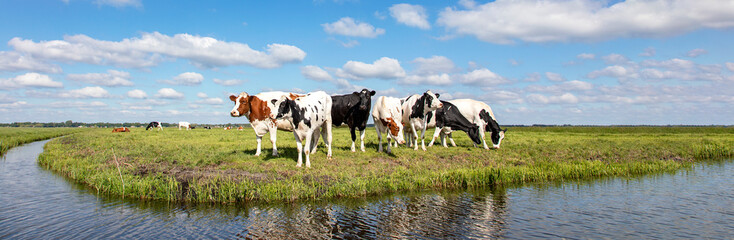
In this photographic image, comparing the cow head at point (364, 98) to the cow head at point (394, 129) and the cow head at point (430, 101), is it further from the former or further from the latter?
the cow head at point (430, 101)

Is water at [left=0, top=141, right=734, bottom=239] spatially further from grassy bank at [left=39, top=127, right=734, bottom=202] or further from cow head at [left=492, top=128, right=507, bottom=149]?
cow head at [left=492, top=128, right=507, bottom=149]

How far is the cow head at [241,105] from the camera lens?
15.9 m

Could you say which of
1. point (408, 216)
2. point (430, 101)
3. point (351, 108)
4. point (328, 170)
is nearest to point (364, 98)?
point (351, 108)

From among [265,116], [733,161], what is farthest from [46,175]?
[733,161]

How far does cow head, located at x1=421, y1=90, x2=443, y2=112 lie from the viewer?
58.9 ft

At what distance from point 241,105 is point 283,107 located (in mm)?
3353

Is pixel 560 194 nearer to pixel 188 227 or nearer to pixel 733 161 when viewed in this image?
pixel 188 227

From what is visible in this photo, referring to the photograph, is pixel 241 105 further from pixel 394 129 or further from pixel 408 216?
pixel 408 216

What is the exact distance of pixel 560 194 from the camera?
12.2m

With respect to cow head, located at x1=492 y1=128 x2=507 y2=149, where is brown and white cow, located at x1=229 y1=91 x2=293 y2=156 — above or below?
above

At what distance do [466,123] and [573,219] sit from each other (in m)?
11.8

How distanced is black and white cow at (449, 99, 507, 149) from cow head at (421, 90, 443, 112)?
155 inches

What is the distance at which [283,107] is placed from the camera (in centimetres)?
1359

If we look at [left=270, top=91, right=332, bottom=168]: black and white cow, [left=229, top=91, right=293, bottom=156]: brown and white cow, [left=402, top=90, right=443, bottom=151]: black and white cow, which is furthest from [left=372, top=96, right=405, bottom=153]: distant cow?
[left=229, top=91, right=293, bottom=156]: brown and white cow
